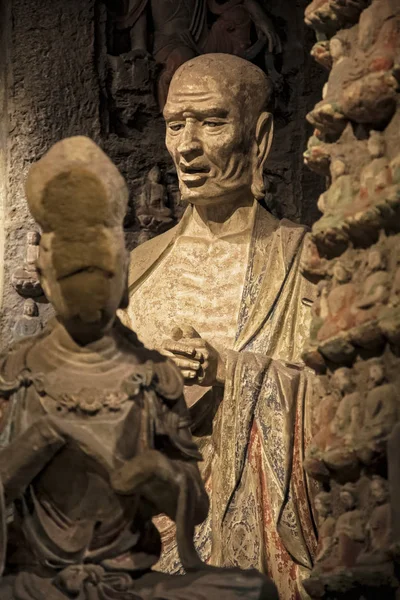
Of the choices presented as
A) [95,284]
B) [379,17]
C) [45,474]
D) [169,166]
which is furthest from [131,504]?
[169,166]

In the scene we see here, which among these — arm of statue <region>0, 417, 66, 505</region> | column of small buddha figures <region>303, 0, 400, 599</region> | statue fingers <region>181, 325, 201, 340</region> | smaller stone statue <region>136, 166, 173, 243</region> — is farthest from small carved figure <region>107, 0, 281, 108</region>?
arm of statue <region>0, 417, 66, 505</region>

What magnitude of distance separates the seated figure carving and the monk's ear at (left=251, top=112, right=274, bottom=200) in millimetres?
1805

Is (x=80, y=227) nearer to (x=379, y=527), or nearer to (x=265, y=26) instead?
(x=379, y=527)

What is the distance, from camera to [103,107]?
7.42 metres

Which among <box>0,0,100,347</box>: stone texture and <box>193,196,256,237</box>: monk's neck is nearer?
<box>193,196,256,237</box>: monk's neck

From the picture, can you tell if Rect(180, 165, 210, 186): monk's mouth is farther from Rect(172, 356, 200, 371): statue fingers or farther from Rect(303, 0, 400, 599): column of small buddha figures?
Rect(303, 0, 400, 599): column of small buddha figures

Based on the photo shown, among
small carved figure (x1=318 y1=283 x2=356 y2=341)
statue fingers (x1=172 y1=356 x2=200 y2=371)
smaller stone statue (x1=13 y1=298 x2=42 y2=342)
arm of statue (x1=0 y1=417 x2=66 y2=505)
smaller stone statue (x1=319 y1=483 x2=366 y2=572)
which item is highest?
small carved figure (x1=318 y1=283 x2=356 y2=341)

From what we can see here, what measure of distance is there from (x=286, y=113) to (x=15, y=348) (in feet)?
8.53

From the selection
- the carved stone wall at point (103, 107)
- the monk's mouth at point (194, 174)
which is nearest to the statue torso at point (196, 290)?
the monk's mouth at point (194, 174)

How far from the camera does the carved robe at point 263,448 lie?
20.2 feet

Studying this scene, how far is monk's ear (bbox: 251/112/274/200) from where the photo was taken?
670 cm

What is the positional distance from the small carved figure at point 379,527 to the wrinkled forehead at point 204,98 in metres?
1.80

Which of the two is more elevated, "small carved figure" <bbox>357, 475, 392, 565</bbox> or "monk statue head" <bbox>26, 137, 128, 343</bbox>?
"monk statue head" <bbox>26, 137, 128, 343</bbox>

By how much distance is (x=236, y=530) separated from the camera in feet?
20.4
